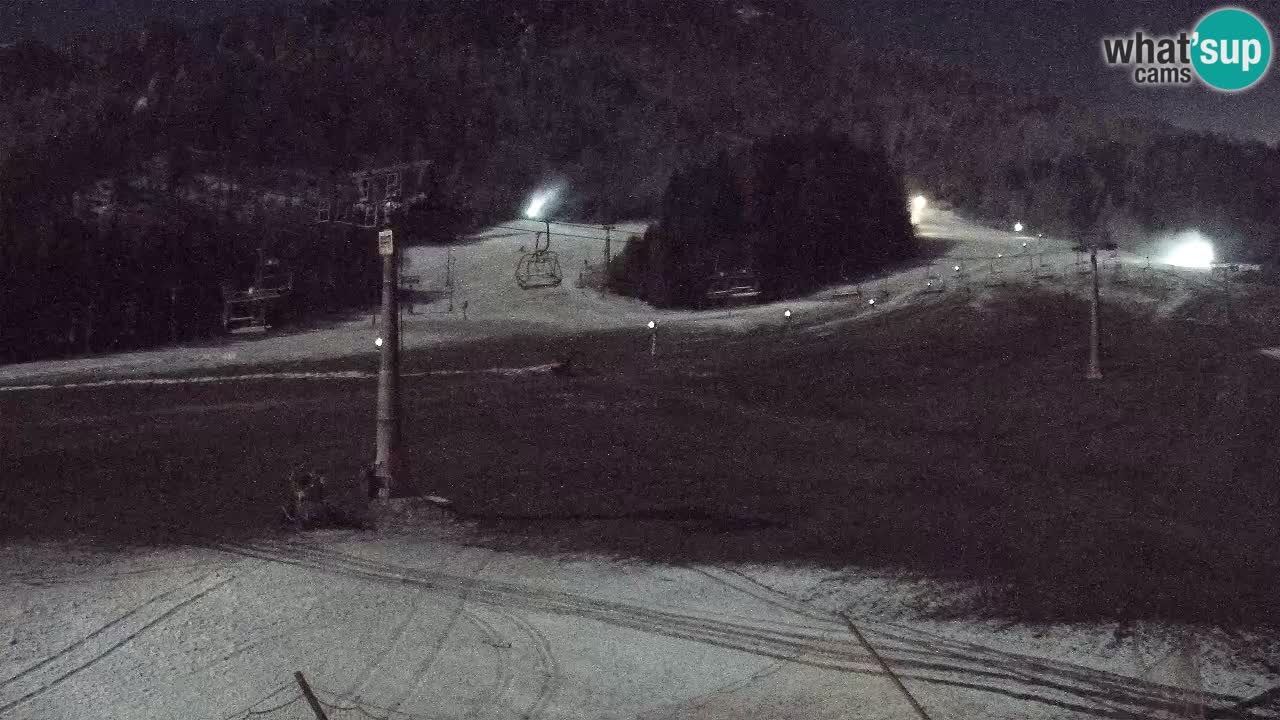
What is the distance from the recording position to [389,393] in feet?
60.7

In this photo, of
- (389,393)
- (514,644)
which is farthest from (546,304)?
(514,644)

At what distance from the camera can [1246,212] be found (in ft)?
237

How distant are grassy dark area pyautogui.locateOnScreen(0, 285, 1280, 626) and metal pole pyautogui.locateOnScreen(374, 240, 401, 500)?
1.68 m

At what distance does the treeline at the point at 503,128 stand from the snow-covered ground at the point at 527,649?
987 centimetres

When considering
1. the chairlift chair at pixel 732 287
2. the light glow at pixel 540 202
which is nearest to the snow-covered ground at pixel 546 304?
the chairlift chair at pixel 732 287

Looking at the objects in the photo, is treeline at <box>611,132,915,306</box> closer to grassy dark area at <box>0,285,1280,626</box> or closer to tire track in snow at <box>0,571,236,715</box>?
grassy dark area at <box>0,285,1280,626</box>

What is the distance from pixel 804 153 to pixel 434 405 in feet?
140

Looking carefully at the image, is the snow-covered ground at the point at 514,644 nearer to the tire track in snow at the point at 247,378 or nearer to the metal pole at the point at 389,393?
the metal pole at the point at 389,393

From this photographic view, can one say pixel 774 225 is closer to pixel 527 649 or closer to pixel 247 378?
pixel 247 378

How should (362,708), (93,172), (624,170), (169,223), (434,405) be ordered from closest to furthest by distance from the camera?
(362,708), (434,405), (169,223), (93,172), (624,170)

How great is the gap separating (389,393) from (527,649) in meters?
7.90

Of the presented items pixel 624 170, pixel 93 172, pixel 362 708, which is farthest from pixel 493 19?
pixel 362 708

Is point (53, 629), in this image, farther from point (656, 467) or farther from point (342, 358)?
point (342, 358)

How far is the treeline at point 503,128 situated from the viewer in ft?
224
